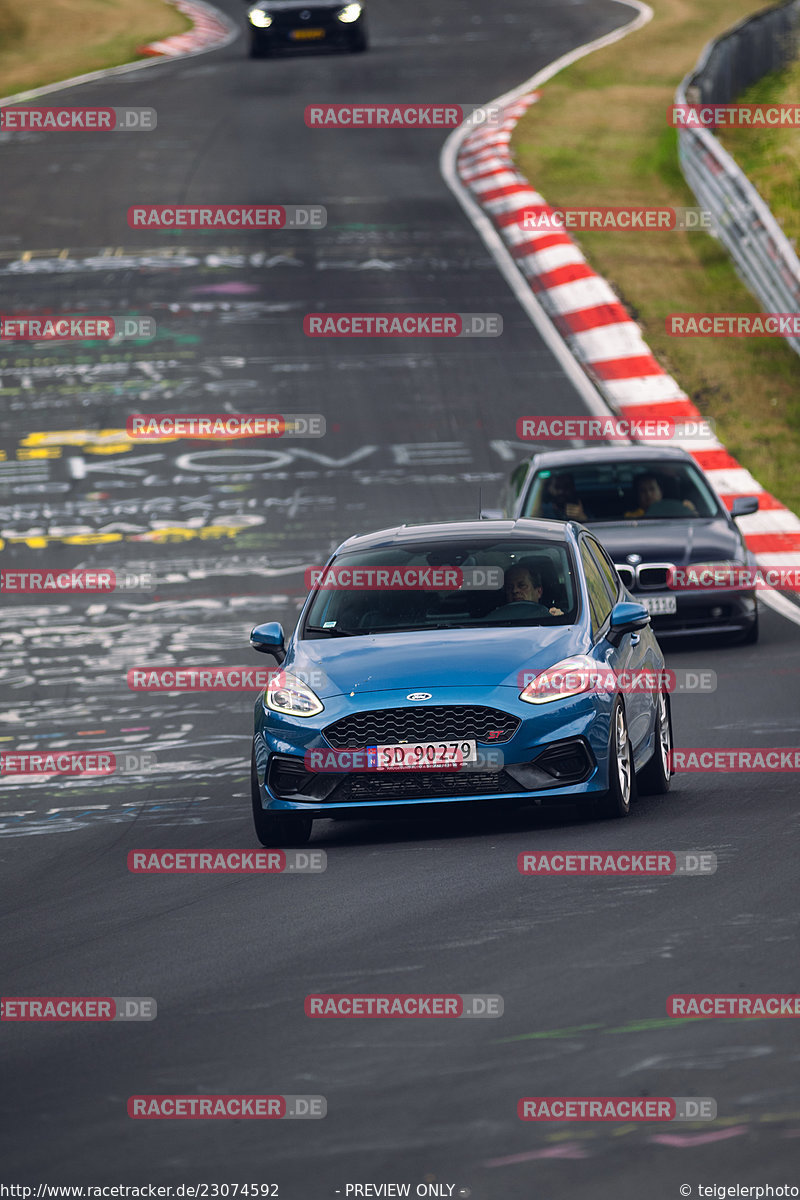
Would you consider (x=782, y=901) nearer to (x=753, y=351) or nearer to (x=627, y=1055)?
(x=627, y=1055)

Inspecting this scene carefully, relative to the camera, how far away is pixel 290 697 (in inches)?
376

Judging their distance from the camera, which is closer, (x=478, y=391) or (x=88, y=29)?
(x=478, y=391)

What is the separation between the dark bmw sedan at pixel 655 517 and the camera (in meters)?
15.4

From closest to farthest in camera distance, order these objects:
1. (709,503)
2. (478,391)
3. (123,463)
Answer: (709,503) → (123,463) → (478,391)

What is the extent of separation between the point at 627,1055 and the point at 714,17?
42.8 m

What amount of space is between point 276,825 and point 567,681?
1523 millimetres

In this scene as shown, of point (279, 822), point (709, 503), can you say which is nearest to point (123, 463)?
point (709, 503)

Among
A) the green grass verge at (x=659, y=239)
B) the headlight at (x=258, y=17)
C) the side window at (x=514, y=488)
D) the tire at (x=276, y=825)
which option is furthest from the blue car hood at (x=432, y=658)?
the headlight at (x=258, y=17)

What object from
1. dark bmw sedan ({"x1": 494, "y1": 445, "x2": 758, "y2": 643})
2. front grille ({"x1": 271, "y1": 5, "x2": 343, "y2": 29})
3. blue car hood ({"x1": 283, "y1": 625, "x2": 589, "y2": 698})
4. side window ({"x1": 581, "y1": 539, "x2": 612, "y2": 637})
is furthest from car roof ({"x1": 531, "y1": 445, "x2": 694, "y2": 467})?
front grille ({"x1": 271, "y1": 5, "x2": 343, "y2": 29})

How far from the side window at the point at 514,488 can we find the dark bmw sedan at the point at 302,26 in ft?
83.6

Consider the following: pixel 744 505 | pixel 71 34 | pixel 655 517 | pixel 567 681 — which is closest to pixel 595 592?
pixel 567 681

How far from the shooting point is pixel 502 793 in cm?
913

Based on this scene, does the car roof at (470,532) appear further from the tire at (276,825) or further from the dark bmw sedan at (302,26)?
the dark bmw sedan at (302,26)

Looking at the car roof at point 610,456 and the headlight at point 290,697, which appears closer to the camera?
the headlight at point 290,697
